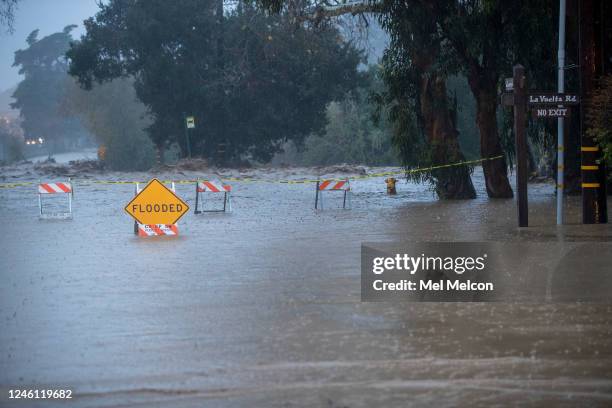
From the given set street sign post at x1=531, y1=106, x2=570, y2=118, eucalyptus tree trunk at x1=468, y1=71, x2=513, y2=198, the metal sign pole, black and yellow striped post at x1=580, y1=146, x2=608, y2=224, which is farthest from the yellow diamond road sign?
eucalyptus tree trunk at x1=468, y1=71, x2=513, y2=198

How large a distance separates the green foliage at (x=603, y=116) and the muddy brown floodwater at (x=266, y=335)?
6.04 feet

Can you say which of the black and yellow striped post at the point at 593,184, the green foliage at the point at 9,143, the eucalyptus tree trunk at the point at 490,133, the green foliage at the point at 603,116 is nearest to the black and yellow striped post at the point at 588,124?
the black and yellow striped post at the point at 593,184

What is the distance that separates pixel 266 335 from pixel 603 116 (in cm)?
1200

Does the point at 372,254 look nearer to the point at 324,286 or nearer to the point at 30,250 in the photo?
the point at 324,286

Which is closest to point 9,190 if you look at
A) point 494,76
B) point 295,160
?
point 494,76

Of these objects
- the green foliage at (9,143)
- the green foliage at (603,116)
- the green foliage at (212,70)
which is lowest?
the green foliage at (9,143)

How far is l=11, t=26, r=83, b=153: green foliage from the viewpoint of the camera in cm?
15375

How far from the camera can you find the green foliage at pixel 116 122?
95.8m

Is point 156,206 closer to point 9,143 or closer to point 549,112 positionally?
point 549,112

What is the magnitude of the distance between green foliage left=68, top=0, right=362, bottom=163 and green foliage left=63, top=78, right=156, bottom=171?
22821 millimetres

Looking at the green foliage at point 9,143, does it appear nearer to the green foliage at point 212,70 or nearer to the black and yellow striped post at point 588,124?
the green foliage at point 212,70

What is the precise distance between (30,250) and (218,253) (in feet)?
13.1

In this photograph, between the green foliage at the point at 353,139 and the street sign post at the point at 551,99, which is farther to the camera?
the green foliage at the point at 353,139

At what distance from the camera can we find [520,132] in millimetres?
21547
